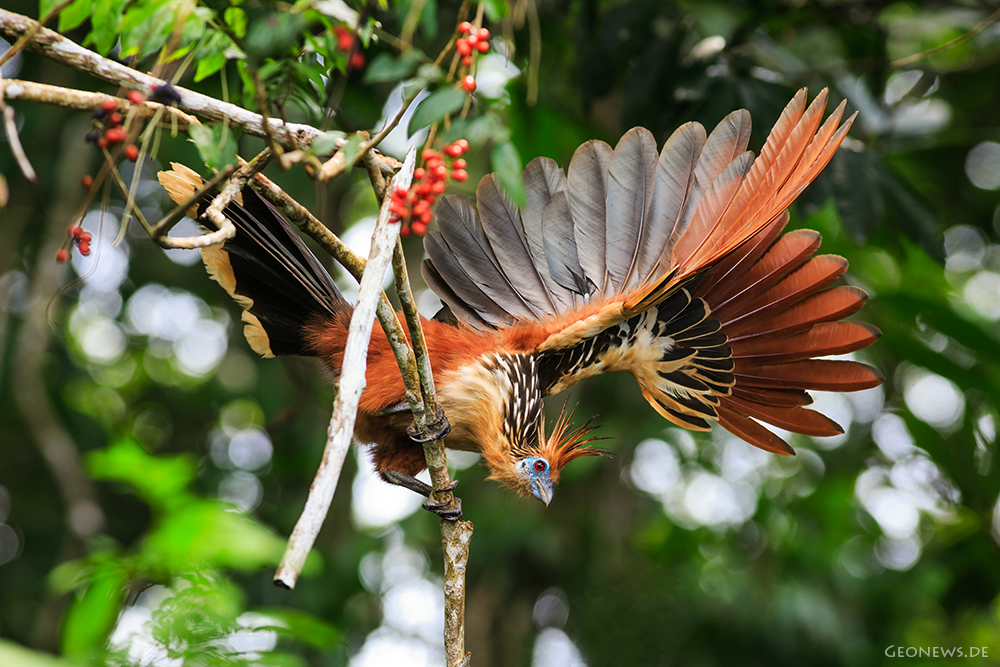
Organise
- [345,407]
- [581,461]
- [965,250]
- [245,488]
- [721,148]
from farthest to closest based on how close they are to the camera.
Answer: [965,250]
[245,488]
[581,461]
[721,148]
[345,407]

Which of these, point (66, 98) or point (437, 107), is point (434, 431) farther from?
point (66, 98)

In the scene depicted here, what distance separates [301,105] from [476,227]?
1.18 m

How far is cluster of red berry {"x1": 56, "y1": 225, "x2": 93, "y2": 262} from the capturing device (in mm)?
1639

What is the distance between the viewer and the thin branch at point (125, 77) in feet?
5.52

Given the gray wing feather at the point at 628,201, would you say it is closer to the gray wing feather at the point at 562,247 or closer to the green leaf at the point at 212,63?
the gray wing feather at the point at 562,247

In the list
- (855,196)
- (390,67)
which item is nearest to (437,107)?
(390,67)

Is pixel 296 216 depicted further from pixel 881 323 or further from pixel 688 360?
pixel 881 323

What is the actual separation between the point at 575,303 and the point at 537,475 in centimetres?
67

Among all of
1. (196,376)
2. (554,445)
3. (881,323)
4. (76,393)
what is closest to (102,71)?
(554,445)

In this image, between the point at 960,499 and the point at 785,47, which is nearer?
the point at 785,47

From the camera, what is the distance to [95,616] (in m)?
2.64

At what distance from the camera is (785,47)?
430 centimetres

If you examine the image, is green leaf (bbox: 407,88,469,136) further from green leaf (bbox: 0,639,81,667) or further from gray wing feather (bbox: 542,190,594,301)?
gray wing feather (bbox: 542,190,594,301)

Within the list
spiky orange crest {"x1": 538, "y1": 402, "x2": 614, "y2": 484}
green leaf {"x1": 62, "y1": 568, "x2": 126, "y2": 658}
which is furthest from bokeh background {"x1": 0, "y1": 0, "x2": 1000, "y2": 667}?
spiky orange crest {"x1": 538, "y1": 402, "x2": 614, "y2": 484}
